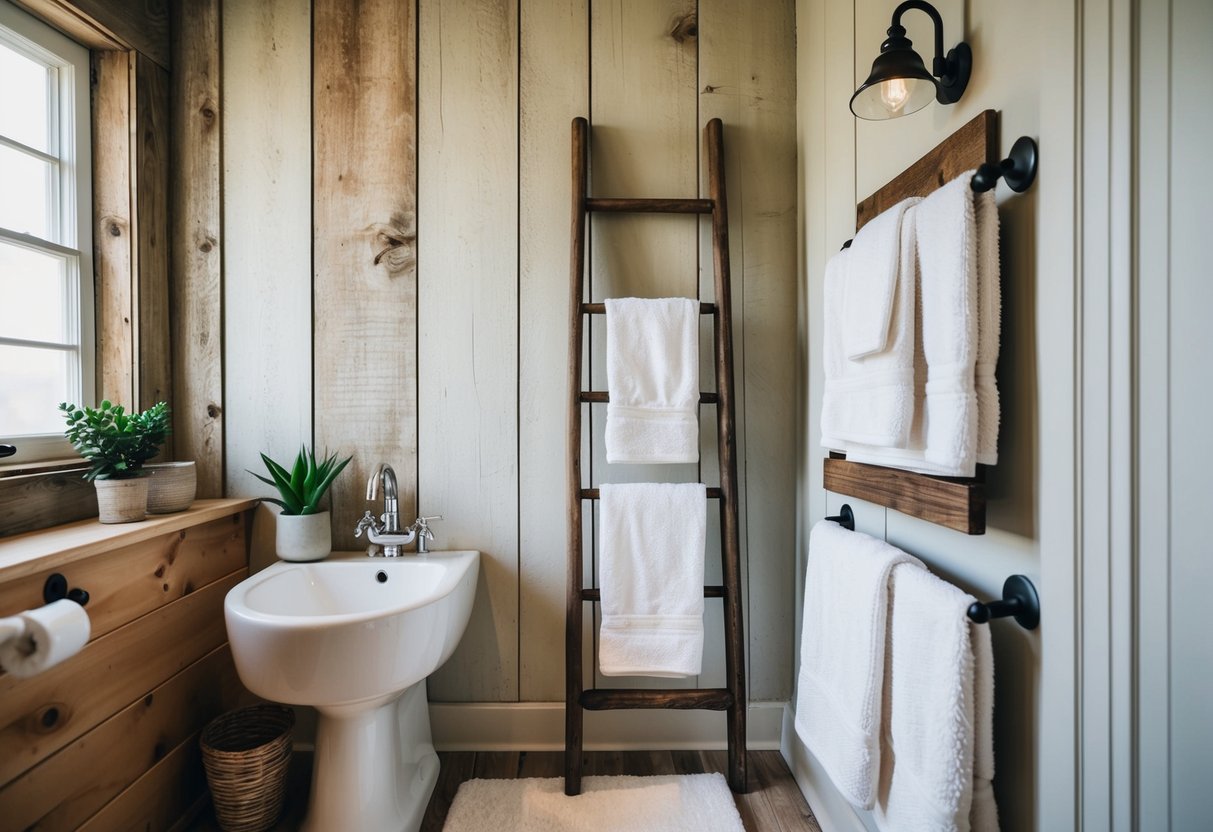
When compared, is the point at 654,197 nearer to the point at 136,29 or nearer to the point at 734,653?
the point at 734,653

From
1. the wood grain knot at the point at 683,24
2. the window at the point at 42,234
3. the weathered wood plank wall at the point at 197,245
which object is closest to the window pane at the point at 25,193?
the window at the point at 42,234

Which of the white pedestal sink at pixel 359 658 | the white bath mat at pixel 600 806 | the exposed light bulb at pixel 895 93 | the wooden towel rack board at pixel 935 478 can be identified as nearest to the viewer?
the wooden towel rack board at pixel 935 478

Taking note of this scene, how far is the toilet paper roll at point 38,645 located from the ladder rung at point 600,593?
95cm

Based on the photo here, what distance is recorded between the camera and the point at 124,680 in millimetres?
1112

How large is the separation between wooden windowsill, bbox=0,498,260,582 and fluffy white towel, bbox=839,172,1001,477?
1.43 metres

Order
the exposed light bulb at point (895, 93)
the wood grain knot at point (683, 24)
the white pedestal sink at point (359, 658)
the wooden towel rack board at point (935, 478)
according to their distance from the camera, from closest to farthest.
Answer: the wooden towel rack board at point (935, 478)
the exposed light bulb at point (895, 93)
the white pedestal sink at point (359, 658)
the wood grain knot at point (683, 24)

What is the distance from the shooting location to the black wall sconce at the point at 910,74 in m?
0.83

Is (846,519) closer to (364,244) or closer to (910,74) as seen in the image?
(910,74)

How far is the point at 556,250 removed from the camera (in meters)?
1.50

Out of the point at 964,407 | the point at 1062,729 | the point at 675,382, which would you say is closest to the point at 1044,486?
the point at 964,407

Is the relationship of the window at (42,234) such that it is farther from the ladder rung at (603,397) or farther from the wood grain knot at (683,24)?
the wood grain knot at (683,24)

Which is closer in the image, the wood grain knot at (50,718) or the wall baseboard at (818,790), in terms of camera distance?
the wood grain knot at (50,718)

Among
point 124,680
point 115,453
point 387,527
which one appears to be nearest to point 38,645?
point 124,680

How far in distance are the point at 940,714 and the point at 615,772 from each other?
3.13 ft
